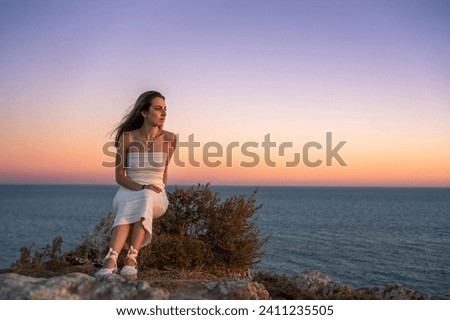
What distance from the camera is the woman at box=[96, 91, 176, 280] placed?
5.75m

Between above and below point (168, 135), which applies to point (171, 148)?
below

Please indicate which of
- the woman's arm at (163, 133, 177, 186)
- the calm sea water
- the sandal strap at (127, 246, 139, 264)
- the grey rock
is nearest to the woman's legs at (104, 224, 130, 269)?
the sandal strap at (127, 246, 139, 264)

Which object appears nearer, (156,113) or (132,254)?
(132,254)

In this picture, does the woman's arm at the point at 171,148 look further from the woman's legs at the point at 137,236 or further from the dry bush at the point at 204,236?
the dry bush at the point at 204,236

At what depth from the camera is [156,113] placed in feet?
20.0

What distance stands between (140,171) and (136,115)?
66cm

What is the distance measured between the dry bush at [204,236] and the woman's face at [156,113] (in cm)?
189

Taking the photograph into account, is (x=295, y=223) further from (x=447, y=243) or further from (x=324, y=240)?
(x=447, y=243)

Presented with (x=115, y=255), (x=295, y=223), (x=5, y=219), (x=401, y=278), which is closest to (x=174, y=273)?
(x=115, y=255)

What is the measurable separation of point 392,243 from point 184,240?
130ft

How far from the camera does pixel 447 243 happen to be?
137ft

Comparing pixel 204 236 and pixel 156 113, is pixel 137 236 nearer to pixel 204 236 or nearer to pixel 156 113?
pixel 156 113

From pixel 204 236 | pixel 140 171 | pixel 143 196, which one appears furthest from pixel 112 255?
pixel 204 236
